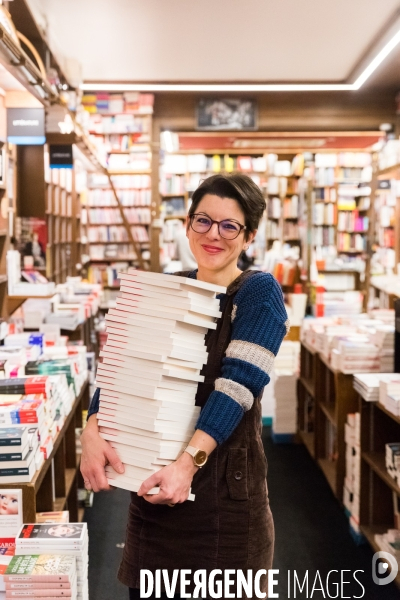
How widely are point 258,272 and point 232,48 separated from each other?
605 cm

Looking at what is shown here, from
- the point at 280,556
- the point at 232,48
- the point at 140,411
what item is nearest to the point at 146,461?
the point at 140,411

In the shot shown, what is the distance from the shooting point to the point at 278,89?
894 centimetres

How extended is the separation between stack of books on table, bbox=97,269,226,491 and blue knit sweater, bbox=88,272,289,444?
74 millimetres

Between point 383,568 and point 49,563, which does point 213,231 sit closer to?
point 49,563

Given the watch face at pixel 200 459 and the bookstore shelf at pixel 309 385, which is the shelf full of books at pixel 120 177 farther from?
the watch face at pixel 200 459

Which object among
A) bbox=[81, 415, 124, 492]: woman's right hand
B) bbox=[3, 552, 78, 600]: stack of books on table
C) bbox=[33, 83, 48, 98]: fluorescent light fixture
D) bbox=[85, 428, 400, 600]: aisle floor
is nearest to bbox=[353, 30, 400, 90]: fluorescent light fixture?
bbox=[33, 83, 48, 98]: fluorescent light fixture

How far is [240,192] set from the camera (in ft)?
5.11

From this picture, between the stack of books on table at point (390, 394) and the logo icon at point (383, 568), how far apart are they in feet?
2.20

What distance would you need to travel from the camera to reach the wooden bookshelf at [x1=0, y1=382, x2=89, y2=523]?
2041mm

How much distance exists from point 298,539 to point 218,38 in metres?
5.11

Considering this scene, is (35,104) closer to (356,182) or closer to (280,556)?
(280,556)

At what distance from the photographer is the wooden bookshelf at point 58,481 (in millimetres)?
2041

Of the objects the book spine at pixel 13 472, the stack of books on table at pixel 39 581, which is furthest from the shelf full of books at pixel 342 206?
the stack of books on table at pixel 39 581

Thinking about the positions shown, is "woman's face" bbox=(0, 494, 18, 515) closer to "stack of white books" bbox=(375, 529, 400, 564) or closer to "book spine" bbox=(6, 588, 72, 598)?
"book spine" bbox=(6, 588, 72, 598)
